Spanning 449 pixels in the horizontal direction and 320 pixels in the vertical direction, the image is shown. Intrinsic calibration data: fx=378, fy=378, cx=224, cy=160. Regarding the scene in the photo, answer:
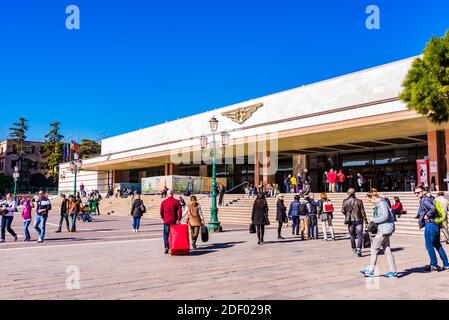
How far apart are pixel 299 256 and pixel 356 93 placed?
784 inches

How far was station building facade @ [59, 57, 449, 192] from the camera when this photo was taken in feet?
78.8

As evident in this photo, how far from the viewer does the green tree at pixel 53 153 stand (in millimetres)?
74125

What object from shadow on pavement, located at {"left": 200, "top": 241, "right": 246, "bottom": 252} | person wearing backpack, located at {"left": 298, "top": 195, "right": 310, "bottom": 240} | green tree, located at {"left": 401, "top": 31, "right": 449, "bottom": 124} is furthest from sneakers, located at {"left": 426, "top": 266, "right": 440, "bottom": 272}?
green tree, located at {"left": 401, "top": 31, "right": 449, "bottom": 124}

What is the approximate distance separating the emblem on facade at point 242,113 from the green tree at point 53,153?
165 ft

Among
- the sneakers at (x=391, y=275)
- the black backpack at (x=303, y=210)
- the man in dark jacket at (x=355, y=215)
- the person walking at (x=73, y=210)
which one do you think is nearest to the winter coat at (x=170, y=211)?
the man in dark jacket at (x=355, y=215)

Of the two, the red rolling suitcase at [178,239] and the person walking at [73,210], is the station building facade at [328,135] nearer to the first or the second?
the person walking at [73,210]

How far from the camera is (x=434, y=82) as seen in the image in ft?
38.9

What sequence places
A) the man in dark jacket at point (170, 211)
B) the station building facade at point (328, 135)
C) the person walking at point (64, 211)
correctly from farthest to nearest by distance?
the station building facade at point (328, 135)
the person walking at point (64, 211)
the man in dark jacket at point (170, 211)

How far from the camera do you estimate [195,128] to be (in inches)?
1570

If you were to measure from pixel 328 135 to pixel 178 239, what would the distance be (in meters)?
19.3

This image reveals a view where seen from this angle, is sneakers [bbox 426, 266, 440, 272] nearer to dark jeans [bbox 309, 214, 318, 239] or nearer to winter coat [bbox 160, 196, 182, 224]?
winter coat [bbox 160, 196, 182, 224]

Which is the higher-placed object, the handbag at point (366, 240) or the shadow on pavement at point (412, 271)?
the handbag at point (366, 240)

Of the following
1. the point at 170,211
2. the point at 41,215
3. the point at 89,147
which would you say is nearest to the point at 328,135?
the point at 170,211
